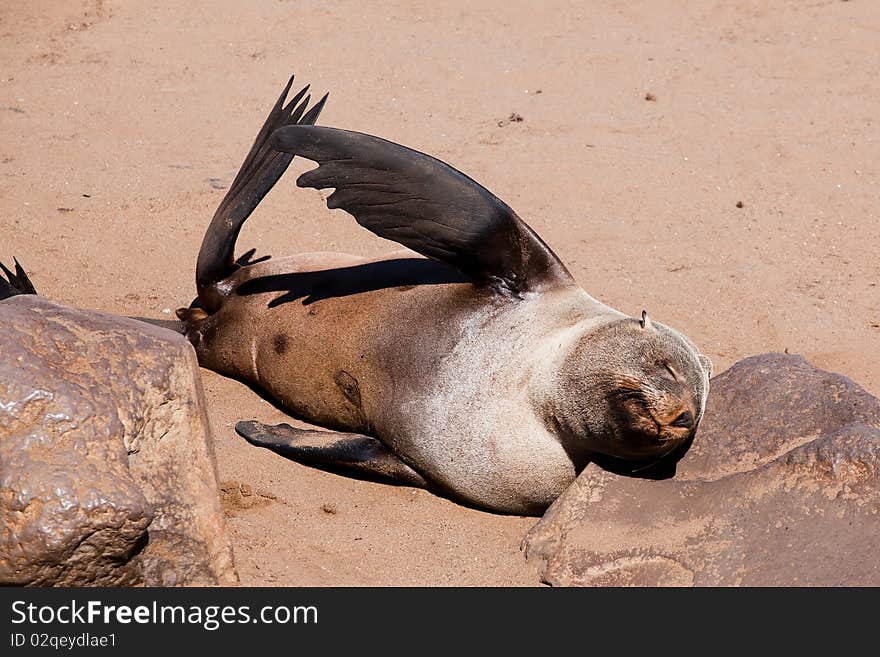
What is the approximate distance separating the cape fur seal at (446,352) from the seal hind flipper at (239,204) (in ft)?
0.40

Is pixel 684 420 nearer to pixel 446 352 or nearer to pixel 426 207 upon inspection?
pixel 446 352

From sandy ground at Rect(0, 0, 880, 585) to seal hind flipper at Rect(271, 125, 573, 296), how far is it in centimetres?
85

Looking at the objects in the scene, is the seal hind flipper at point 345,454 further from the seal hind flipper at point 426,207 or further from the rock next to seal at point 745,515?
the seal hind flipper at point 426,207

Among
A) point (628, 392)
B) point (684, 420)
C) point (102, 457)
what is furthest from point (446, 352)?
point (102, 457)

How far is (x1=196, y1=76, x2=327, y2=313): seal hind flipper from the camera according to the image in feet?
15.5

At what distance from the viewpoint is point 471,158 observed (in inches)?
259

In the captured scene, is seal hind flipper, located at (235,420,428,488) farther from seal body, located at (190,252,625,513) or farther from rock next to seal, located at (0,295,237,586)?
rock next to seal, located at (0,295,237,586)

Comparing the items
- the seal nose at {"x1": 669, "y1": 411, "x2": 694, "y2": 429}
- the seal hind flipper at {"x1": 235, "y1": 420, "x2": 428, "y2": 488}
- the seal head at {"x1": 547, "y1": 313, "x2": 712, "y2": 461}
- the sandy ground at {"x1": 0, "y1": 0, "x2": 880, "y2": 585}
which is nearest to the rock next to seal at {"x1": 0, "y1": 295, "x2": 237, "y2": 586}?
the sandy ground at {"x1": 0, "y1": 0, "x2": 880, "y2": 585}

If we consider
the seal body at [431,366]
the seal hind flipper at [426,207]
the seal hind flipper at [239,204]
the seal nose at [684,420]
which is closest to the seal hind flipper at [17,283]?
the seal hind flipper at [239,204]

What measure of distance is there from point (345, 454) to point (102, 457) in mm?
1208

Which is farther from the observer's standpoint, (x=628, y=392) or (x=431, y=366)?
(x=431, y=366)

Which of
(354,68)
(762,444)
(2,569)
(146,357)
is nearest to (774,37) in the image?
(354,68)

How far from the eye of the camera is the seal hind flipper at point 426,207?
409cm

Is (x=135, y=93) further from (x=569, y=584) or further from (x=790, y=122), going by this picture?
(x=569, y=584)
